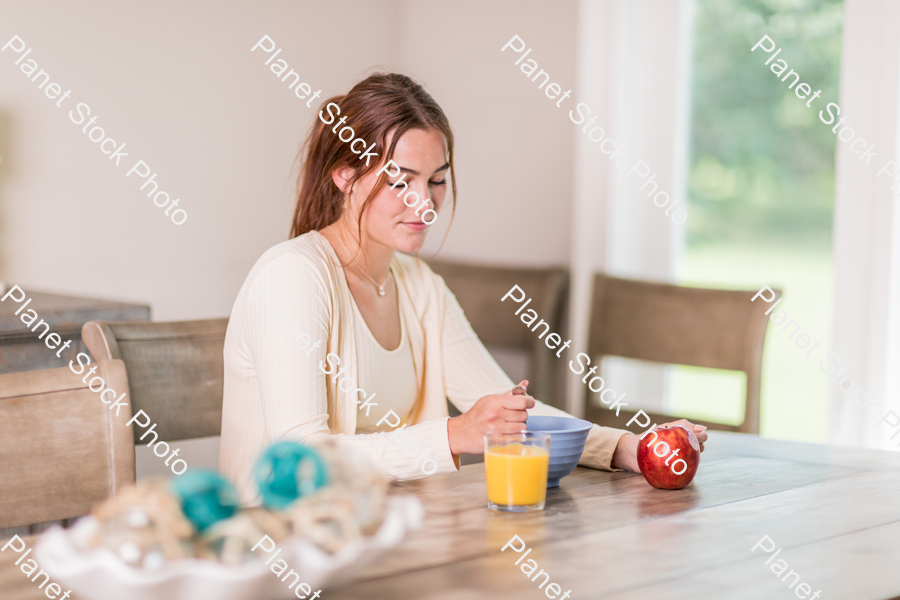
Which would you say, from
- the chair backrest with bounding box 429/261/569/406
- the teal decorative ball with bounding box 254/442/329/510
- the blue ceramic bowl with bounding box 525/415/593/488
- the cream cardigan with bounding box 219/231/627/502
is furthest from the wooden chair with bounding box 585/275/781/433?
the teal decorative ball with bounding box 254/442/329/510

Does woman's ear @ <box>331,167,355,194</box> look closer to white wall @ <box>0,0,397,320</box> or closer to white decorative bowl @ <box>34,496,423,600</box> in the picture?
white wall @ <box>0,0,397,320</box>

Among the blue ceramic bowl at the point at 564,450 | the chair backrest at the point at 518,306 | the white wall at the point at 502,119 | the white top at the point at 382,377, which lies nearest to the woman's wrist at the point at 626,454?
the blue ceramic bowl at the point at 564,450

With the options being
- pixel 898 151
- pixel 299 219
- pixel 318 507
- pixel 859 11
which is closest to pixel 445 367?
pixel 299 219

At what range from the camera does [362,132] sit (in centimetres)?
147

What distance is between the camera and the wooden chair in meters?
1.89

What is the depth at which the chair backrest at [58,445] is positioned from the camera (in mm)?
1035

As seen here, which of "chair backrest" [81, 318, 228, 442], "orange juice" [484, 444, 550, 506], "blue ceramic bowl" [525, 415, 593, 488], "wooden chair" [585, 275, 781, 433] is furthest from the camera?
"wooden chair" [585, 275, 781, 433]

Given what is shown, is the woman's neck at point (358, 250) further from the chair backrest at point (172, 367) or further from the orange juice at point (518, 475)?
the orange juice at point (518, 475)

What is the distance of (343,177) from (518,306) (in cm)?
124

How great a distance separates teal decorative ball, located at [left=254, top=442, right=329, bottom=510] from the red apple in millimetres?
567

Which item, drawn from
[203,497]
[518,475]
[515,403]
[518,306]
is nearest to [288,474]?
[203,497]

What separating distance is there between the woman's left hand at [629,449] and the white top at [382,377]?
429 millimetres

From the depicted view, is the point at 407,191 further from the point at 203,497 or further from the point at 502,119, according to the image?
the point at 502,119

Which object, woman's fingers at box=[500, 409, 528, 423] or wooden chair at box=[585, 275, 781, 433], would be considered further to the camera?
wooden chair at box=[585, 275, 781, 433]
